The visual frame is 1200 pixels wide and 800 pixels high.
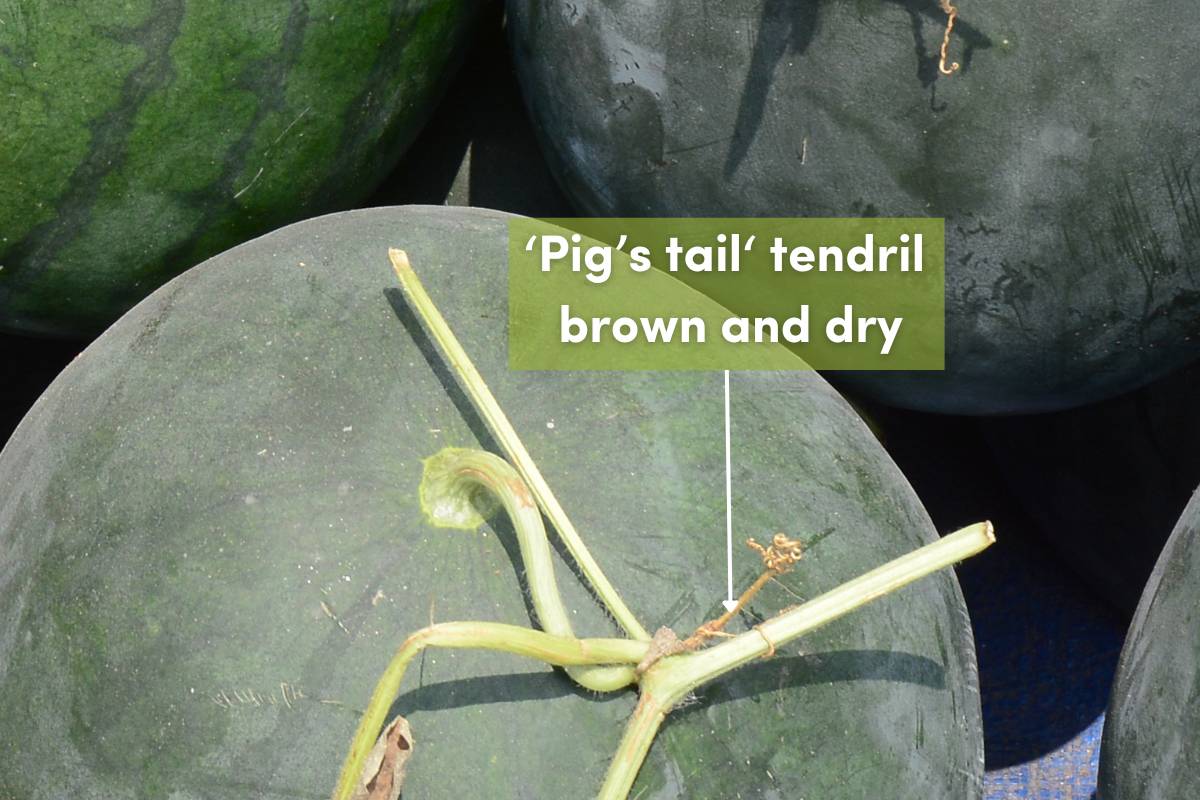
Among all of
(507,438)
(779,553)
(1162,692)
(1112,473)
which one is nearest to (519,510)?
(507,438)

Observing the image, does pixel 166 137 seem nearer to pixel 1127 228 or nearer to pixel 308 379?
pixel 308 379

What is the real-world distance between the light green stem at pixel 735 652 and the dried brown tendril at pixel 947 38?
36 cm

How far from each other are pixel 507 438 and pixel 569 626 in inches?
5.4

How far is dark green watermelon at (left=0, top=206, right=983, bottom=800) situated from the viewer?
93 centimetres

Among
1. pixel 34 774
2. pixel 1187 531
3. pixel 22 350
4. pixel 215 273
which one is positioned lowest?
pixel 34 774

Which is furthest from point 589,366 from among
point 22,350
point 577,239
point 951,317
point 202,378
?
→ point 22,350

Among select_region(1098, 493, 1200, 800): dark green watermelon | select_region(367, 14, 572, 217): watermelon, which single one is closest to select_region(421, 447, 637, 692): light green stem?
select_region(1098, 493, 1200, 800): dark green watermelon

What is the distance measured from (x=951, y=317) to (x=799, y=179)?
0.19m

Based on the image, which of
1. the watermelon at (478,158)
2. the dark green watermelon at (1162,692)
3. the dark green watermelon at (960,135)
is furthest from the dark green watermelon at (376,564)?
the watermelon at (478,158)

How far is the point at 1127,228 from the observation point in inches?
48.6

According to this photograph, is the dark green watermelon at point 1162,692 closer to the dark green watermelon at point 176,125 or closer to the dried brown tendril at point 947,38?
the dried brown tendril at point 947,38

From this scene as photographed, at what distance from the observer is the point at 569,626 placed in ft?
2.96

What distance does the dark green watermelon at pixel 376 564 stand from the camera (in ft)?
3.05

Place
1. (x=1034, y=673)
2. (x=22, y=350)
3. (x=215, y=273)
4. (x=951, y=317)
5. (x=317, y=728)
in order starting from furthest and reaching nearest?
(x=1034, y=673) < (x=22, y=350) < (x=951, y=317) < (x=215, y=273) < (x=317, y=728)
